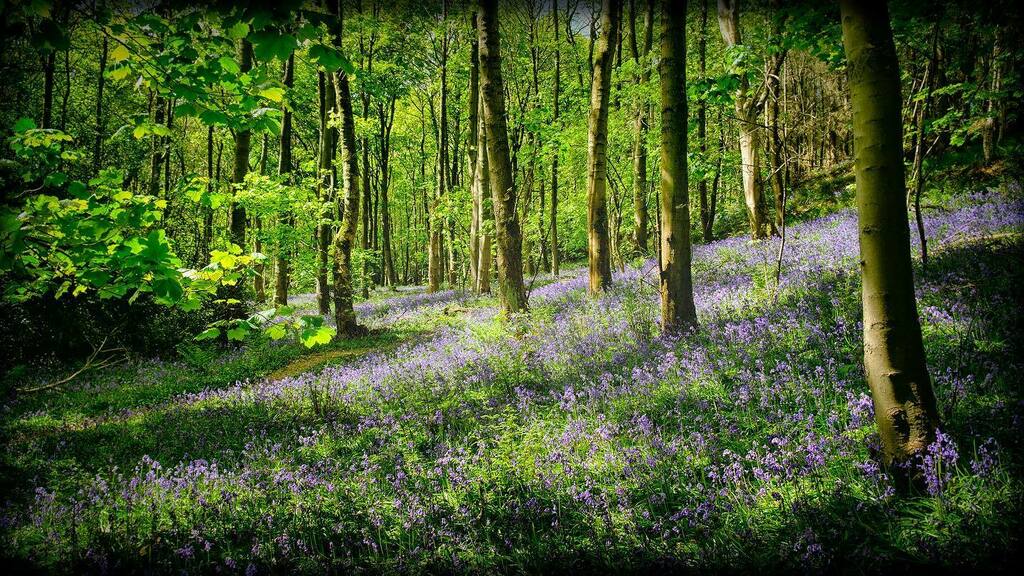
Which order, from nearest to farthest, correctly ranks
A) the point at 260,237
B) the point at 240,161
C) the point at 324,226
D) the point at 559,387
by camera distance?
1. the point at 559,387
2. the point at 240,161
3. the point at 260,237
4. the point at 324,226

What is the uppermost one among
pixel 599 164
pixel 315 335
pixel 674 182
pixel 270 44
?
pixel 599 164

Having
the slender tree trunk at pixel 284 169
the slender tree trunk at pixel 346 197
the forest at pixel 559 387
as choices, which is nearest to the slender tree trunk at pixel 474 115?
the slender tree trunk at pixel 346 197

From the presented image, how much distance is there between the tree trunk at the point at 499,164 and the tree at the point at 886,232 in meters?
5.91

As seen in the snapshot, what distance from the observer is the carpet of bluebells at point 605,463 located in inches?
106

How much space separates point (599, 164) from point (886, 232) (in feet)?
26.0

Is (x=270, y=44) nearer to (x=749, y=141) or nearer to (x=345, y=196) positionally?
(x=345, y=196)

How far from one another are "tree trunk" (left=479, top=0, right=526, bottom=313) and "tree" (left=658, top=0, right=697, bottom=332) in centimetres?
290

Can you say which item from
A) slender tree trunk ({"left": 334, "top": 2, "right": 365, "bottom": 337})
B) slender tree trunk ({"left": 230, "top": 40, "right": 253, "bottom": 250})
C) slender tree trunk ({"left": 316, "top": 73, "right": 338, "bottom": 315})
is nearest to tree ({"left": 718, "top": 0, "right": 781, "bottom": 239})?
slender tree trunk ({"left": 334, "top": 2, "right": 365, "bottom": 337})

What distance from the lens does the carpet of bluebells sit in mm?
2699

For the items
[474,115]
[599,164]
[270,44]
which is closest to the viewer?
[270,44]

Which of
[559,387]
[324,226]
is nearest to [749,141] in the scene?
[559,387]

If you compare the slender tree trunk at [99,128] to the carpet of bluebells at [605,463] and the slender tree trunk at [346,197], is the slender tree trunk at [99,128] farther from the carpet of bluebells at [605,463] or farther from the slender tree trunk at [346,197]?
the carpet of bluebells at [605,463]

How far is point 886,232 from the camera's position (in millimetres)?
2641

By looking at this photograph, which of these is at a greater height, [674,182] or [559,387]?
[674,182]
